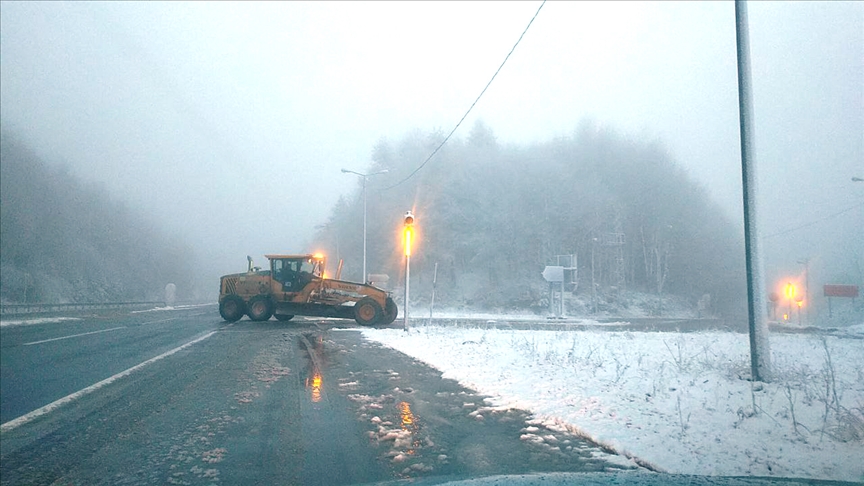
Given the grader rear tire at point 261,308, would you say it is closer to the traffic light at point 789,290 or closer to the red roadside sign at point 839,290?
the red roadside sign at point 839,290

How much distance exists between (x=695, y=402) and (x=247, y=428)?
17.2ft

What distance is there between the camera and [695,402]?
20.5 ft

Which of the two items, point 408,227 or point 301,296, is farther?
point 301,296

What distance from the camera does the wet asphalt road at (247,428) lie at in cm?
401

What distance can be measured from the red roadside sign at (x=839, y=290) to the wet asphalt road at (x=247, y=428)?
58.6 ft

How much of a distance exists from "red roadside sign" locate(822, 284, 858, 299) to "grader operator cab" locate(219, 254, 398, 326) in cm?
1711

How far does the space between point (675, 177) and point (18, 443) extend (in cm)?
6622

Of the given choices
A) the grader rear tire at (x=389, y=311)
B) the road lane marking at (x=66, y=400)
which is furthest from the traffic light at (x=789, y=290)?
the road lane marking at (x=66, y=400)

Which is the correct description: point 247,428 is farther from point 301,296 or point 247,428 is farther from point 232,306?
point 232,306

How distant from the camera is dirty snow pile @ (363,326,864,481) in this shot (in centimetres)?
443

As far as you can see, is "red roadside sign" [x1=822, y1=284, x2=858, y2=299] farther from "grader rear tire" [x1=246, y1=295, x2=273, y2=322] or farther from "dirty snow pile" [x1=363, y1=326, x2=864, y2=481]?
"grader rear tire" [x1=246, y1=295, x2=273, y2=322]

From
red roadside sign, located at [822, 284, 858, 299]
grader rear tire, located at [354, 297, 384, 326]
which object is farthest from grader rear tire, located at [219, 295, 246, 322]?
red roadside sign, located at [822, 284, 858, 299]

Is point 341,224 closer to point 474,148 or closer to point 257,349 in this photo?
point 474,148

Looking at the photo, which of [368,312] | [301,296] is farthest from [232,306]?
[368,312]
